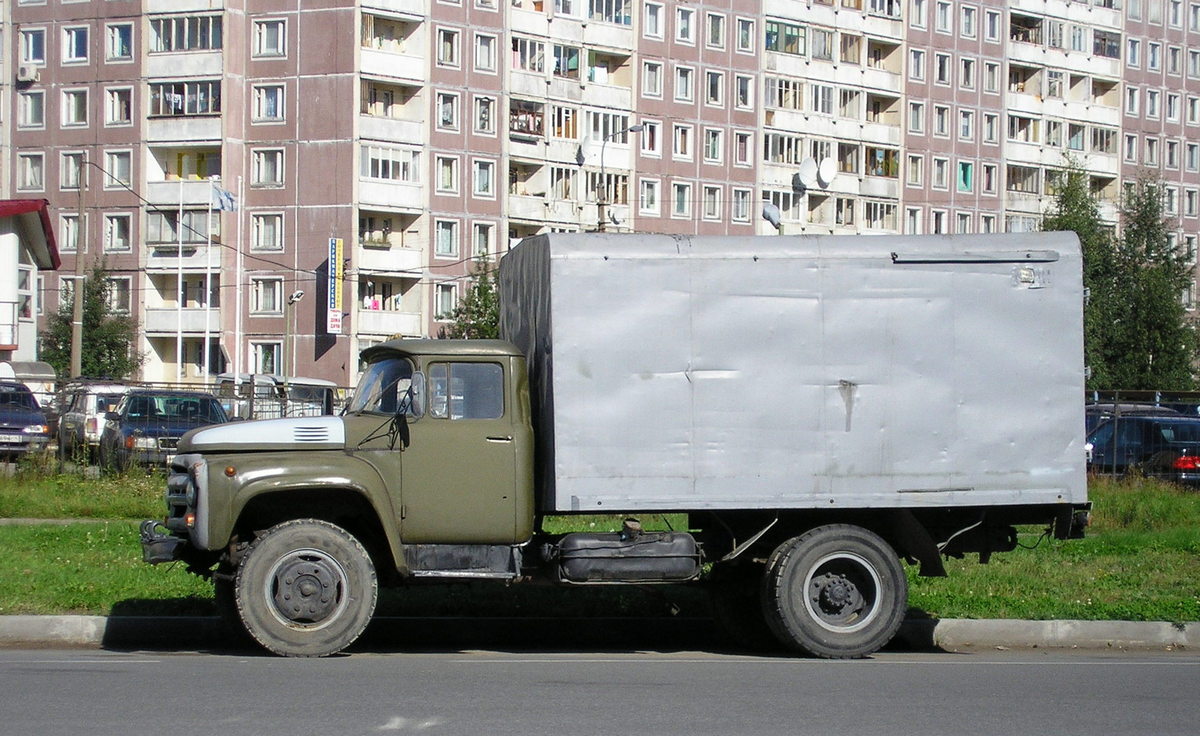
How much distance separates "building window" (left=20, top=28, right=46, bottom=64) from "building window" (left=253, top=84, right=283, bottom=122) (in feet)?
33.6

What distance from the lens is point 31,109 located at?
69375 mm

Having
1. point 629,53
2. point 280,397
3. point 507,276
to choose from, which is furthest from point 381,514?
point 629,53

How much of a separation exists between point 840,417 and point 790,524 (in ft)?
3.19

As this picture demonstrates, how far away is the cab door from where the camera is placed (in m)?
11.5

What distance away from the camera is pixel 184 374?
224ft

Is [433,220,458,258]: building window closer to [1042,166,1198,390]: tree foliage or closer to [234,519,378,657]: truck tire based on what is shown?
[1042,166,1198,390]: tree foliage

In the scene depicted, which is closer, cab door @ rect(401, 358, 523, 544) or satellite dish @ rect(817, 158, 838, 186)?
cab door @ rect(401, 358, 523, 544)

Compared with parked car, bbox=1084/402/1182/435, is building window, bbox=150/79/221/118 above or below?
above

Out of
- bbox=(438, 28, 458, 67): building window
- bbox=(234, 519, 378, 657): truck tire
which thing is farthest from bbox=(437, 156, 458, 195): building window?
bbox=(234, 519, 378, 657): truck tire

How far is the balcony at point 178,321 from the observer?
67.9 m

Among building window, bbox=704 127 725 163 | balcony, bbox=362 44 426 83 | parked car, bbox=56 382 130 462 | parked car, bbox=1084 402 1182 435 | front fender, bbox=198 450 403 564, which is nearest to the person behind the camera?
front fender, bbox=198 450 403 564

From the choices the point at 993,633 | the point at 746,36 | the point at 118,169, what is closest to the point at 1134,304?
the point at 746,36

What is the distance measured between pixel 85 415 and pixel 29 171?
162 feet

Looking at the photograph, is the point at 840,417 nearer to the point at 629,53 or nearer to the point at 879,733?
the point at 879,733
